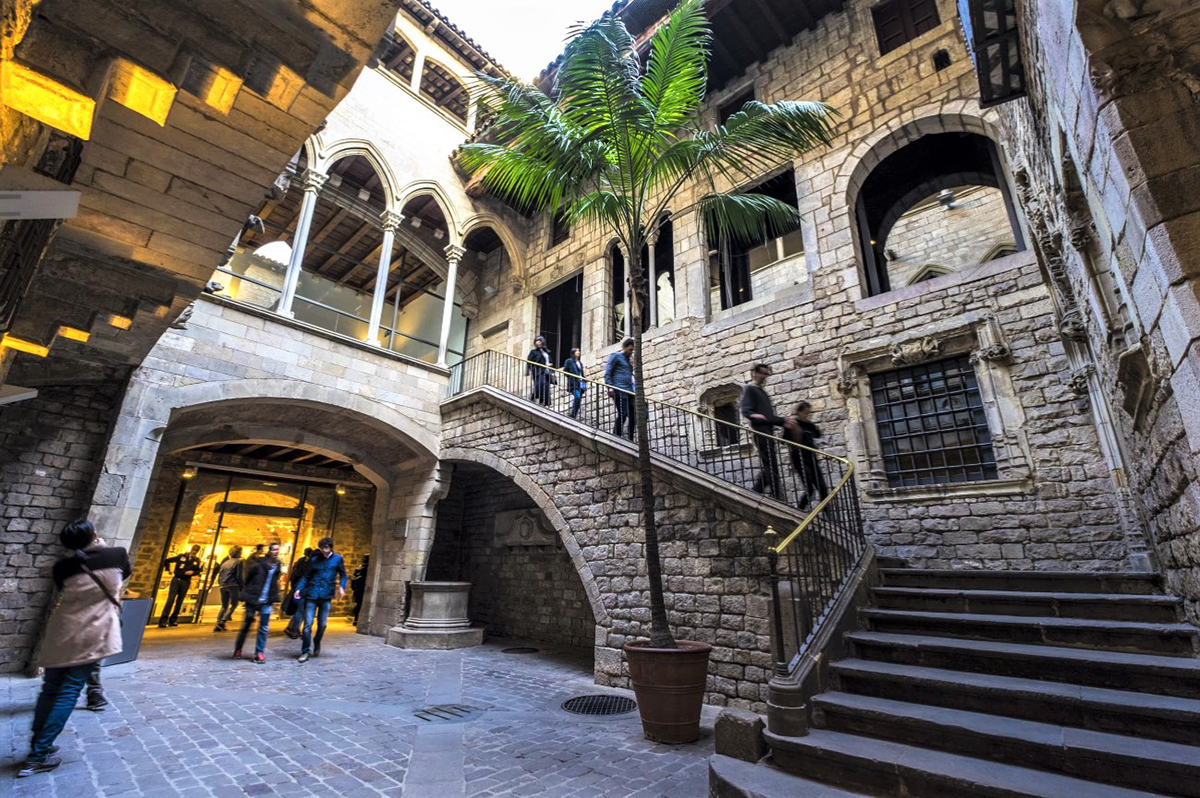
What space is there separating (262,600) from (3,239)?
5632 mm

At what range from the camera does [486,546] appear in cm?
1134

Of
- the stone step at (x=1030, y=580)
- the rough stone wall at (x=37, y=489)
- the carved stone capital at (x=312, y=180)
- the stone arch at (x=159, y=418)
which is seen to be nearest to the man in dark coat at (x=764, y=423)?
the stone step at (x=1030, y=580)

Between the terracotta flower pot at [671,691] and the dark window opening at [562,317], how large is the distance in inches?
354

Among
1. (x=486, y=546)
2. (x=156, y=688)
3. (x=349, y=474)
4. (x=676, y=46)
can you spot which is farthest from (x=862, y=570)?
(x=349, y=474)

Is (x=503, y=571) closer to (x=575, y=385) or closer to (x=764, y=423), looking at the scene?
(x=575, y=385)

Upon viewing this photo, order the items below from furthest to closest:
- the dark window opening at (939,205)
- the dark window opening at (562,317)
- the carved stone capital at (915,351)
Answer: the dark window opening at (562,317)
the dark window opening at (939,205)
the carved stone capital at (915,351)

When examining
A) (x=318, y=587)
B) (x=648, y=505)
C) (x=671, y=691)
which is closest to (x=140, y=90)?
(x=648, y=505)

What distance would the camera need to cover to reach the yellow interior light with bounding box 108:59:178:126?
2.25m

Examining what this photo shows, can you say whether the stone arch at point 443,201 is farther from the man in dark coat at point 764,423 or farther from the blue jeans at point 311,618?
the man in dark coat at point 764,423

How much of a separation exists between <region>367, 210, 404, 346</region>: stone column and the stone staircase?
8.78 m

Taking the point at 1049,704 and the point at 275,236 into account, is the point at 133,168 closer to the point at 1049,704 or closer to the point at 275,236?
the point at 1049,704

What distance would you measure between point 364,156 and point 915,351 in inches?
423

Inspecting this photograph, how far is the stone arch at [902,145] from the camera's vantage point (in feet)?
22.9

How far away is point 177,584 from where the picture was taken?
10.9 meters
